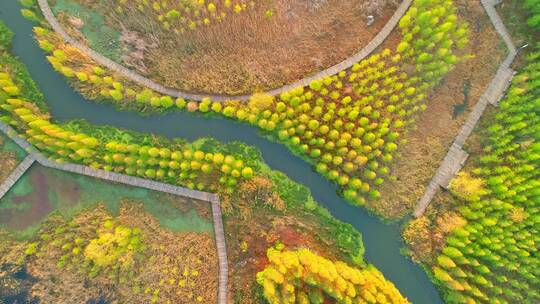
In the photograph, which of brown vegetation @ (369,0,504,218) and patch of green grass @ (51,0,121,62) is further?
brown vegetation @ (369,0,504,218)

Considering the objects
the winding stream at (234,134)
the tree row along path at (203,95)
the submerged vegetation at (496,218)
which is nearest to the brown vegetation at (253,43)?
the tree row along path at (203,95)

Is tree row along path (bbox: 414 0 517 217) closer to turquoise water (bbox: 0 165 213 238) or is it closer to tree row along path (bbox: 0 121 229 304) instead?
tree row along path (bbox: 0 121 229 304)

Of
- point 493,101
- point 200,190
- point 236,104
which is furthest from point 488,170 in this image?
point 200,190

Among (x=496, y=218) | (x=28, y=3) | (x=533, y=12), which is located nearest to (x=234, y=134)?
(x=28, y=3)

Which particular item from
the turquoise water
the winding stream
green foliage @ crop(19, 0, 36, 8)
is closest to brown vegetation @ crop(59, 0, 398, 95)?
green foliage @ crop(19, 0, 36, 8)

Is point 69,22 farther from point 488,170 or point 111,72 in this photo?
point 488,170

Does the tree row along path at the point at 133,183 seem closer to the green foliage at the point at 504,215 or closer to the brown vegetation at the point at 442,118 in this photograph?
the brown vegetation at the point at 442,118
